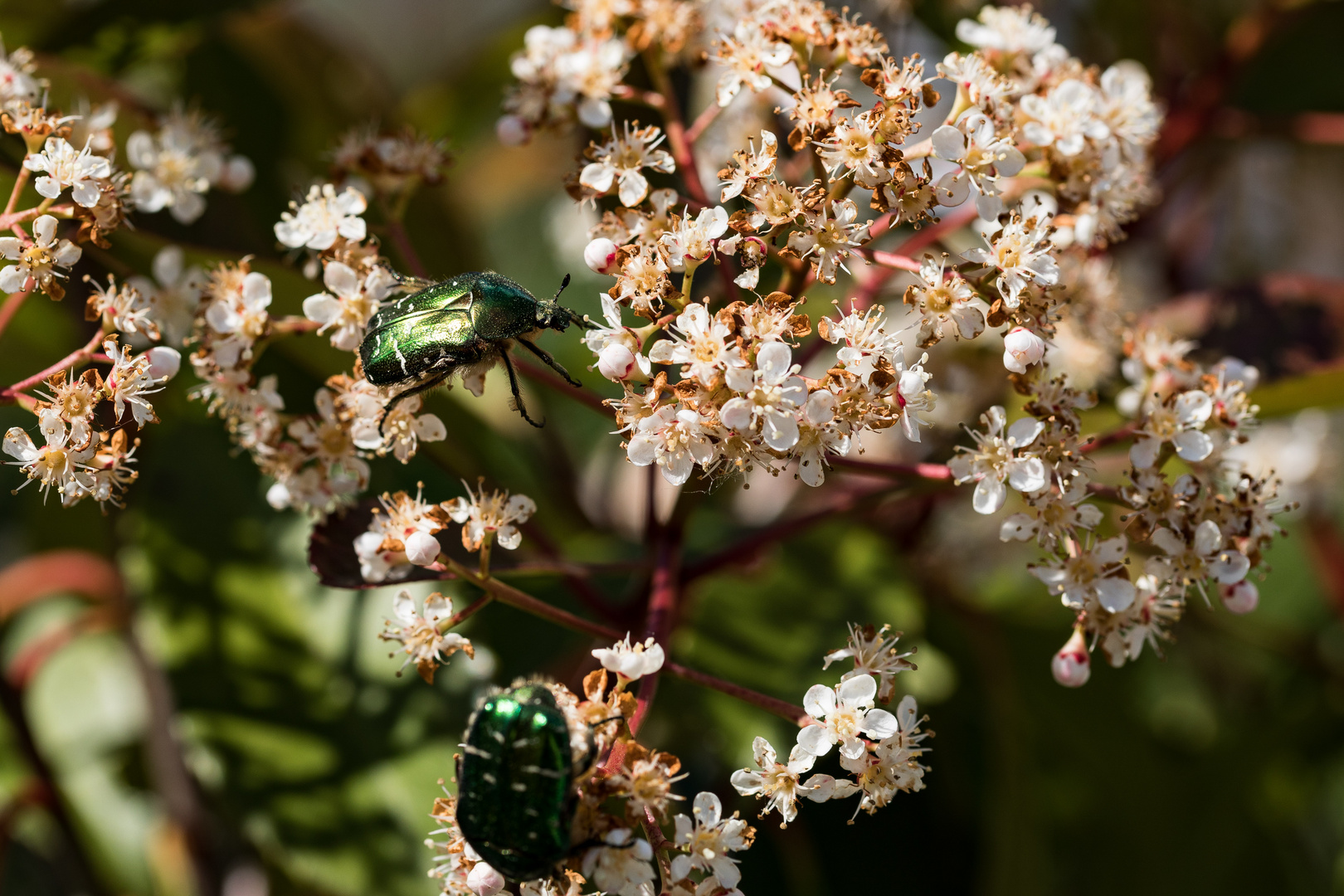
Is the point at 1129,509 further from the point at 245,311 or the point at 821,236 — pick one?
the point at 245,311

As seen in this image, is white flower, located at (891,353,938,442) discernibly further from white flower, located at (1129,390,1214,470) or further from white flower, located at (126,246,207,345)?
white flower, located at (126,246,207,345)

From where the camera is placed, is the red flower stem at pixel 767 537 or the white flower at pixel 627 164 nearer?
the white flower at pixel 627 164

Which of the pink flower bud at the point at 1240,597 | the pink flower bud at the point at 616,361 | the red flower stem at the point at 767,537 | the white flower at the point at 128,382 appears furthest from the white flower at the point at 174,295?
the pink flower bud at the point at 1240,597

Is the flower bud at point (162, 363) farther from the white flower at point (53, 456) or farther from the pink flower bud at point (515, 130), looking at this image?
the pink flower bud at point (515, 130)

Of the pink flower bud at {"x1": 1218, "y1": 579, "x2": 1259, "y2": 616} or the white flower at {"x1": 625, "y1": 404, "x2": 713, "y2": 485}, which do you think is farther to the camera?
the pink flower bud at {"x1": 1218, "y1": 579, "x2": 1259, "y2": 616}

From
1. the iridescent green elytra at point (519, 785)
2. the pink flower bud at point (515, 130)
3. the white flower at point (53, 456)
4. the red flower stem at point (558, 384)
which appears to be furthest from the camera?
the pink flower bud at point (515, 130)

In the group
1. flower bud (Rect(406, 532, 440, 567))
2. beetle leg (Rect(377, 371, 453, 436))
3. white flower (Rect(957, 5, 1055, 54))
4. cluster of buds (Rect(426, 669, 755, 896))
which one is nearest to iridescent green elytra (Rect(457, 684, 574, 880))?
cluster of buds (Rect(426, 669, 755, 896))
